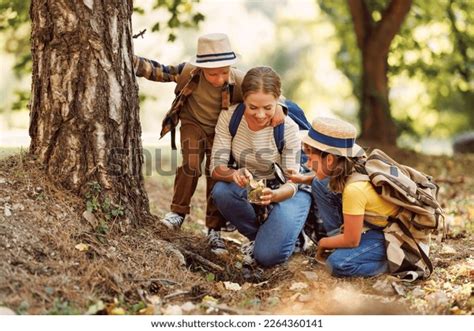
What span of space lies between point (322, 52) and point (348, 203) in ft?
62.4

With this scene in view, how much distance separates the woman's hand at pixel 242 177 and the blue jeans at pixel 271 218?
13 centimetres

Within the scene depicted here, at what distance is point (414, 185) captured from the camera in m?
4.02

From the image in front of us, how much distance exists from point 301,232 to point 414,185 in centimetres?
106

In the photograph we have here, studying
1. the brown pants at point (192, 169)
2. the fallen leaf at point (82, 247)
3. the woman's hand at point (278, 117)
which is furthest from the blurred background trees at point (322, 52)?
the fallen leaf at point (82, 247)

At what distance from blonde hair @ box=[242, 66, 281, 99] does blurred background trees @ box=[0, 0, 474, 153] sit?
2897 millimetres

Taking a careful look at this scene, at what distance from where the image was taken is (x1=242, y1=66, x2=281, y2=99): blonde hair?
4133 mm

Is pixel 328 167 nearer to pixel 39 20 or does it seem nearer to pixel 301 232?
pixel 301 232

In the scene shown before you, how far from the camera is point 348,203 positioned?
3.88 meters

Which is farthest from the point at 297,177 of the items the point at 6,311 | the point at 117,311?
the point at 6,311

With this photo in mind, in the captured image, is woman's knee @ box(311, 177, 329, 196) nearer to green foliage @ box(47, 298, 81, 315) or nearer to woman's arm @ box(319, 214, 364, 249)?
woman's arm @ box(319, 214, 364, 249)

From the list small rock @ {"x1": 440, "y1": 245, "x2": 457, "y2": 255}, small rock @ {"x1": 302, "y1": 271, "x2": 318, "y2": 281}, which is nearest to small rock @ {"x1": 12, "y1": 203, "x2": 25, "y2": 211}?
small rock @ {"x1": 302, "y1": 271, "x2": 318, "y2": 281}

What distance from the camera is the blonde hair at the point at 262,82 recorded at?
4.13 m

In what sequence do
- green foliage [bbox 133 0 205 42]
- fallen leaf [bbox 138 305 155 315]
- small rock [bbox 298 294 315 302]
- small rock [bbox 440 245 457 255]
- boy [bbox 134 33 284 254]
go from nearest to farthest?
fallen leaf [bbox 138 305 155 315] → small rock [bbox 298 294 315 302] → boy [bbox 134 33 284 254] → small rock [bbox 440 245 457 255] → green foliage [bbox 133 0 205 42]

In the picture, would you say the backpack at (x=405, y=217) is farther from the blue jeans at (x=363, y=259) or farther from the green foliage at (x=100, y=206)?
the green foliage at (x=100, y=206)
